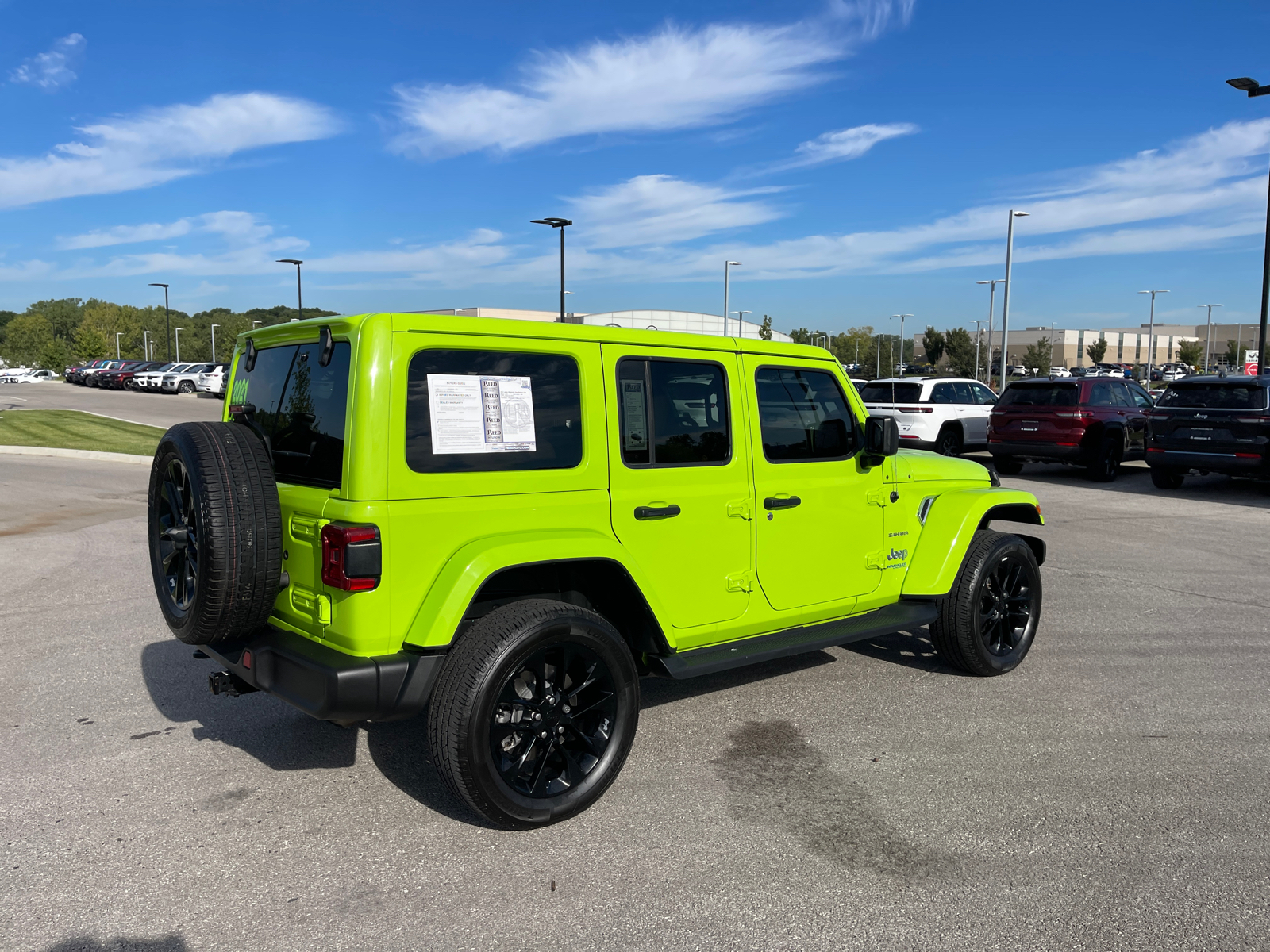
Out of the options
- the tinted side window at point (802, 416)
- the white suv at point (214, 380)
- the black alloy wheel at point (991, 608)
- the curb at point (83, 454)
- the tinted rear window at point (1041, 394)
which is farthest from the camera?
the white suv at point (214, 380)

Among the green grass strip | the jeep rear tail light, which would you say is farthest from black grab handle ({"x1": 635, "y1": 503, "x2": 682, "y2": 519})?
the green grass strip

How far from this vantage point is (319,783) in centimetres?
412

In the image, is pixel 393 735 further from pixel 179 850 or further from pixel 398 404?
pixel 398 404

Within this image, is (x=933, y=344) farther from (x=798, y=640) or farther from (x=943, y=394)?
(x=798, y=640)

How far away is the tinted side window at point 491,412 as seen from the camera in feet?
11.6

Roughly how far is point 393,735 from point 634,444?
6.18 ft

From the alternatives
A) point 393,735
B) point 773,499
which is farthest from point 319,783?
point 773,499

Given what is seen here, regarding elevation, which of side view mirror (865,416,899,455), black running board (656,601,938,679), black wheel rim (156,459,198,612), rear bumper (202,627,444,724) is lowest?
black running board (656,601,938,679)

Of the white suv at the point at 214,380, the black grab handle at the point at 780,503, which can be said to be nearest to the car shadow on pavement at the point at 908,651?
the black grab handle at the point at 780,503

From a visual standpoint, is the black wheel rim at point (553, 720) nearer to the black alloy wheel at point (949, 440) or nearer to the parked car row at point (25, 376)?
the black alloy wheel at point (949, 440)

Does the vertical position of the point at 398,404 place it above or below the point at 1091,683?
above

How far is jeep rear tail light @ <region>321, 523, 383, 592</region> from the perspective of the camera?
10.9 ft

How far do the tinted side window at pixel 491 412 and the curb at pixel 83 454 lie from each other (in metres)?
15.5

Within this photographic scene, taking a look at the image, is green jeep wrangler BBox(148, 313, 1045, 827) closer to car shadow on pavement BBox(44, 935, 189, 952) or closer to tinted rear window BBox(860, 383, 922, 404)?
car shadow on pavement BBox(44, 935, 189, 952)
